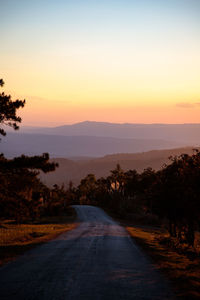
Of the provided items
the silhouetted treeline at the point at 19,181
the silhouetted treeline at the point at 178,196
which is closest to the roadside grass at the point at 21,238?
the silhouetted treeline at the point at 19,181

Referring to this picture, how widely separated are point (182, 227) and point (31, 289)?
31.2 metres

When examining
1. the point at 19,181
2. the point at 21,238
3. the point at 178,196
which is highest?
the point at 19,181

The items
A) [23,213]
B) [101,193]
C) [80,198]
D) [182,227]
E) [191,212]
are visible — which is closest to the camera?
[23,213]

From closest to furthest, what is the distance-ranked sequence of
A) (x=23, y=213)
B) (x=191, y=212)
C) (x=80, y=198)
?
1. (x=23, y=213)
2. (x=191, y=212)
3. (x=80, y=198)

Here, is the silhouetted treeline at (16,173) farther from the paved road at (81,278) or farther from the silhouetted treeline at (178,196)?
the silhouetted treeline at (178,196)

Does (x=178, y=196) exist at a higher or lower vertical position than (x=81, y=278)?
higher

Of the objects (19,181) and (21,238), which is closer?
(19,181)

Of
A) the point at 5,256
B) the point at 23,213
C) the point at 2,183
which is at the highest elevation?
the point at 2,183

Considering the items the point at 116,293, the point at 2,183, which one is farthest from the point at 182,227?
the point at 116,293

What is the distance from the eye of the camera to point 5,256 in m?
20.5

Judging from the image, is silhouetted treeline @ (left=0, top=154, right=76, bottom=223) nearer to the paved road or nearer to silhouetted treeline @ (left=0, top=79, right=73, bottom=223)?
silhouetted treeline @ (left=0, top=79, right=73, bottom=223)

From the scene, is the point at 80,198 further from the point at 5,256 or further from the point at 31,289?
the point at 31,289

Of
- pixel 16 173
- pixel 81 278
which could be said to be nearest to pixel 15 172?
pixel 16 173

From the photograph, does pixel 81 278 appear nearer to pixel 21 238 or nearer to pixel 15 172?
pixel 15 172
